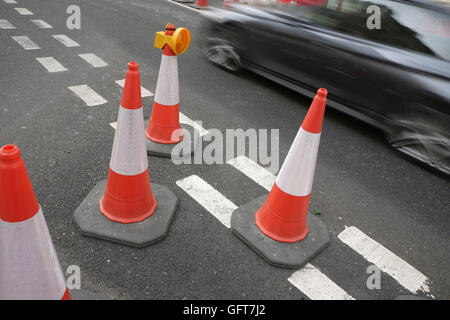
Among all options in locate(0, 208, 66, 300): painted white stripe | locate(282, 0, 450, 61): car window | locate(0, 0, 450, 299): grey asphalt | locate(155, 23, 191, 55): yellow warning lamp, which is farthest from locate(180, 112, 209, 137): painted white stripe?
locate(0, 208, 66, 300): painted white stripe

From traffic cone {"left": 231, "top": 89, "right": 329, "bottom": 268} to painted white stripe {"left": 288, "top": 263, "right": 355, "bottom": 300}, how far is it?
82mm

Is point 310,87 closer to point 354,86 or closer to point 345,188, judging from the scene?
point 354,86

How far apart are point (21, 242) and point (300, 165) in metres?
1.87

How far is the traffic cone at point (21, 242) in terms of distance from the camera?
1.38m

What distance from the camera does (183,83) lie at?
555 cm

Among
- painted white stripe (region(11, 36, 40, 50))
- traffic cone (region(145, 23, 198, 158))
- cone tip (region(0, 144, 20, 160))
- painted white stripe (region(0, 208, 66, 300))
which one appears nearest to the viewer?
cone tip (region(0, 144, 20, 160))

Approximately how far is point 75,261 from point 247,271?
4.10ft

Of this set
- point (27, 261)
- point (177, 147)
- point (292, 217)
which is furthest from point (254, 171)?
point (27, 261)

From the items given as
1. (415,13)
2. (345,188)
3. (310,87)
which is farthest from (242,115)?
(415,13)

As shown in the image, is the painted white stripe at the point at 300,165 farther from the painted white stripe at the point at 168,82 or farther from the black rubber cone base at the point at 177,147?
the painted white stripe at the point at 168,82

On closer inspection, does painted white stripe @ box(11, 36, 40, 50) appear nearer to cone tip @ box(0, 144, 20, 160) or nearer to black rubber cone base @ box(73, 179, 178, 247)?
black rubber cone base @ box(73, 179, 178, 247)

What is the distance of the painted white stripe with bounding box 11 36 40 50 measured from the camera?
6048 mm

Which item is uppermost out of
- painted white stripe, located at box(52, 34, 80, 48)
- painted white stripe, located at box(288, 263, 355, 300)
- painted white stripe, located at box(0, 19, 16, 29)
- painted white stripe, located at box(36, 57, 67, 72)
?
painted white stripe, located at box(0, 19, 16, 29)

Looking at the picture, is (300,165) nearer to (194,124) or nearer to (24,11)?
(194,124)
